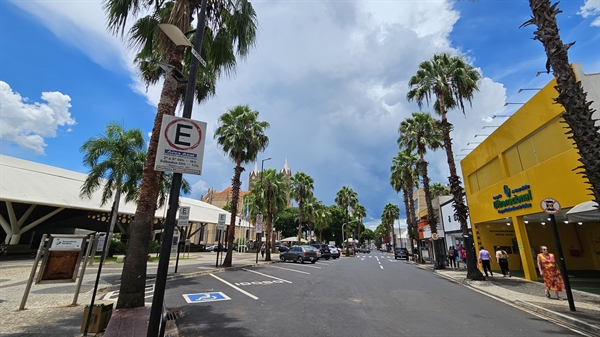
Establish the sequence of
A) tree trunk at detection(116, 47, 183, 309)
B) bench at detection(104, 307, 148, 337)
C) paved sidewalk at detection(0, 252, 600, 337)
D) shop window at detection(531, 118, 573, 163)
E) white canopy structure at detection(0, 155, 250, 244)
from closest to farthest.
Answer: bench at detection(104, 307, 148, 337), paved sidewalk at detection(0, 252, 600, 337), tree trunk at detection(116, 47, 183, 309), shop window at detection(531, 118, 573, 163), white canopy structure at detection(0, 155, 250, 244)

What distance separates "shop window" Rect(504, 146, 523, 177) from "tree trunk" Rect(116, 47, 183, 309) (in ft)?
53.2

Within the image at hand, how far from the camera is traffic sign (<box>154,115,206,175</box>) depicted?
13.1ft

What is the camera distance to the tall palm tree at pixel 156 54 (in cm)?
612

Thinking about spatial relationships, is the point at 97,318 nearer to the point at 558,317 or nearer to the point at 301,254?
the point at 558,317

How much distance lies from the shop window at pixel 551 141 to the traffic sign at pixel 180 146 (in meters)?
13.6

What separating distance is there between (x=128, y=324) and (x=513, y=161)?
1770 centimetres

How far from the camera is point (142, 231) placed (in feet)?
20.8

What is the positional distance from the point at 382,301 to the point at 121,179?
18.8 metres

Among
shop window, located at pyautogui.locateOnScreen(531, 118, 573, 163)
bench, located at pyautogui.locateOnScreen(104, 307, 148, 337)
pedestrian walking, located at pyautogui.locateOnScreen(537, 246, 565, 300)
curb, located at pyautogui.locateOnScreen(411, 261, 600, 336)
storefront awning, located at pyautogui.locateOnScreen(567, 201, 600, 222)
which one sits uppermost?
shop window, located at pyautogui.locateOnScreen(531, 118, 573, 163)

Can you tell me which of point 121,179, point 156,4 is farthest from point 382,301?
point 121,179

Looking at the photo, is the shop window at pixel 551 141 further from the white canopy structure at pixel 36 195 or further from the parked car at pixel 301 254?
the white canopy structure at pixel 36 195

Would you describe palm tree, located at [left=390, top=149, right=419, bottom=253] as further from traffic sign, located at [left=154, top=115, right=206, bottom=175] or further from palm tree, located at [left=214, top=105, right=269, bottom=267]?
traffic sign, located at [left=154, top=115, right=206, bottom=175]

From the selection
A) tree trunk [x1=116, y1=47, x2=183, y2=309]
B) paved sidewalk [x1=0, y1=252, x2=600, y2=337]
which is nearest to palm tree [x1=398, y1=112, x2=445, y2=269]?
paved sidewalk [x1=0, y1=252, x2=600, y2=337]

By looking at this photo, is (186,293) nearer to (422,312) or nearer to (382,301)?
(382,301)
